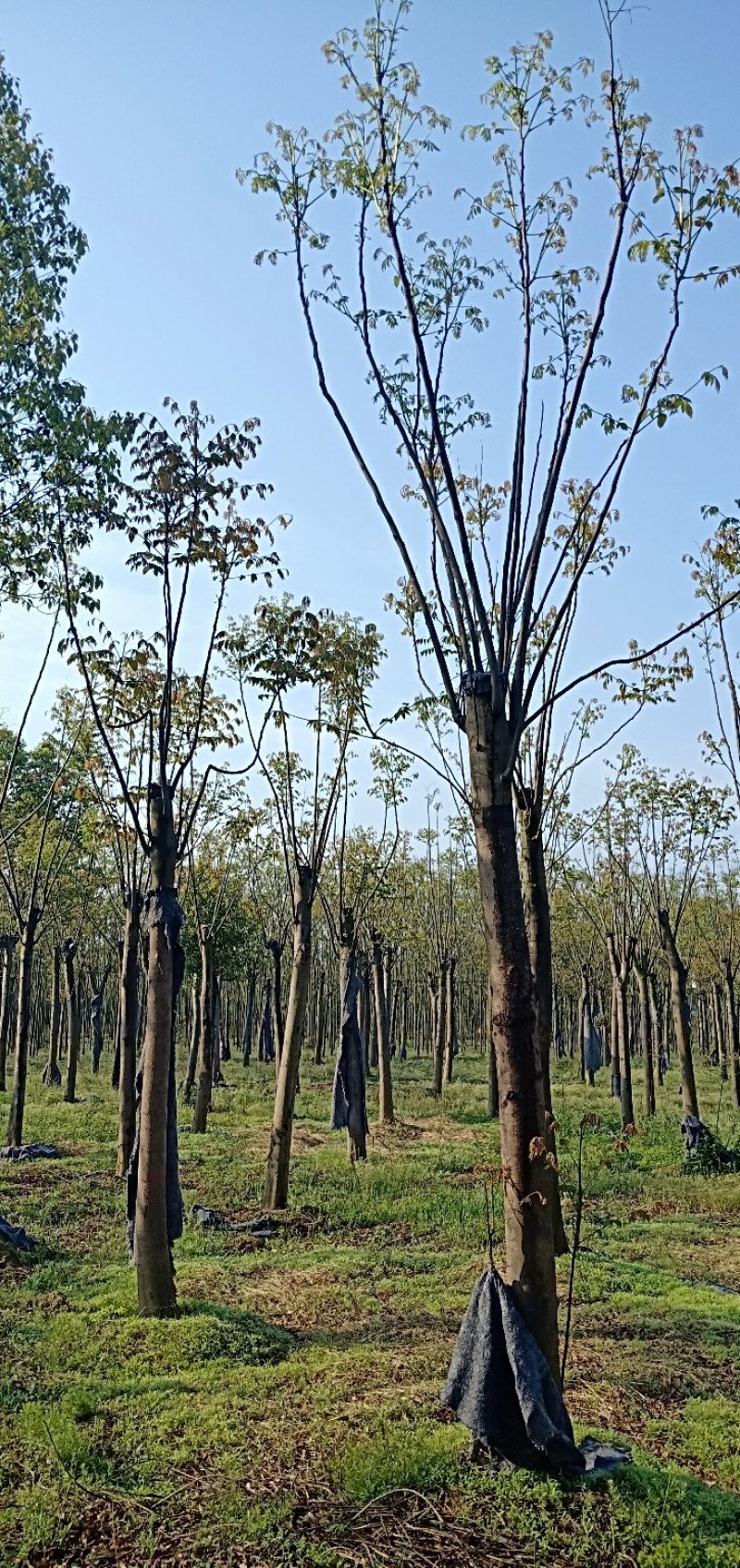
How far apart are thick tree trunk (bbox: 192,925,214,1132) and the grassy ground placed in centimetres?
479

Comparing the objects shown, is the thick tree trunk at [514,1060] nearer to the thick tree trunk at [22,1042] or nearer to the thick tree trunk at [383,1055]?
the thick tree trunk at [22,1042]

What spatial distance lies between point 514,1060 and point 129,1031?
997 cm

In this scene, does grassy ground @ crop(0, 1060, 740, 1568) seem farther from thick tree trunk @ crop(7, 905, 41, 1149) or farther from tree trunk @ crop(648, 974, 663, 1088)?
tree trunk @ crop(648, 974, 663, 1088)

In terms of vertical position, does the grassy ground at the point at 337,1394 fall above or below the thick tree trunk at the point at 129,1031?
below

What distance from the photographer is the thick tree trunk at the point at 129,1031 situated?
39.6ft

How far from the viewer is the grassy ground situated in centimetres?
404

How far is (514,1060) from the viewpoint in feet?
14.9

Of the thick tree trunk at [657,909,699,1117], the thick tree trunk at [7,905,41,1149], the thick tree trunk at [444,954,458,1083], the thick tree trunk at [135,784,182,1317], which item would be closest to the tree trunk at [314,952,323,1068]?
the thick tree trunk at [444,954,458,1083]

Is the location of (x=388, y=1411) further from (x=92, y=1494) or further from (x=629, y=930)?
(x=629, y=930)

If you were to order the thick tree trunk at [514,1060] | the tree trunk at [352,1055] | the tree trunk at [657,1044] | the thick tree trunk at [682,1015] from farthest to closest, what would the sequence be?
the tree trunk at [657,1044]
the thick tree trunk at [682,1015]
the tree trunk at [352,1055]
the thick tree trunk at [514,1060]

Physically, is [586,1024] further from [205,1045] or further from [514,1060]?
[514,1060]

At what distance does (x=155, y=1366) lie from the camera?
5.90m

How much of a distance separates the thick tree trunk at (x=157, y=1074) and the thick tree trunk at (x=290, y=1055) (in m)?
3.09

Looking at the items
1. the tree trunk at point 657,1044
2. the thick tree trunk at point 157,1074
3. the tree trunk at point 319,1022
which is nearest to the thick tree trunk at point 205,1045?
the thick tree trunk at point 157,1074
